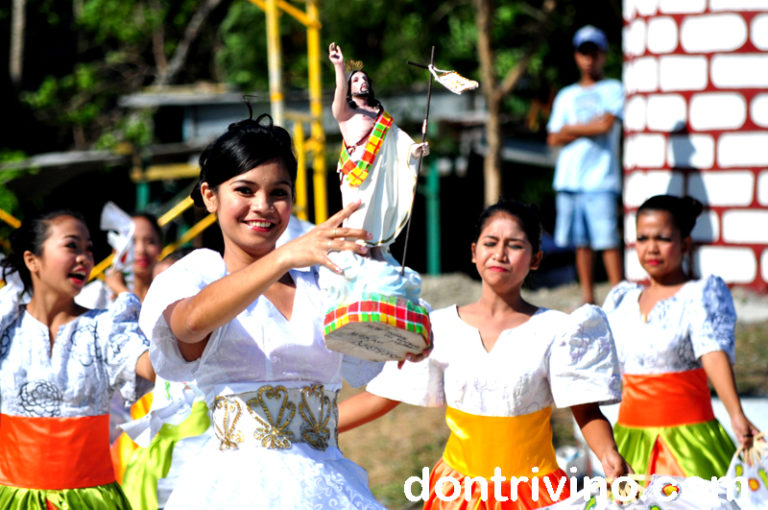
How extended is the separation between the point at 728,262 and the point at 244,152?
5.23 m

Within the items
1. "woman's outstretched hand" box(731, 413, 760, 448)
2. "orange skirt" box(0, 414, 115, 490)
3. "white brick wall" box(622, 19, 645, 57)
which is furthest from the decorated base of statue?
"white brick wall" box(622, 19, 645, 57)

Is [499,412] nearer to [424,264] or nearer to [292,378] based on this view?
[292,378]

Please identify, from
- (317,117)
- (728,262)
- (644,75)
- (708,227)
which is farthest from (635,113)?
(317,117)

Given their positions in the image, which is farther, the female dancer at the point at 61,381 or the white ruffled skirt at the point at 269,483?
the female dancer at the point at 61,381

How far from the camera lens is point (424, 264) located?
16.9 m

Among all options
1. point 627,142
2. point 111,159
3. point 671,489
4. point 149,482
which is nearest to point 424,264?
point 111,159

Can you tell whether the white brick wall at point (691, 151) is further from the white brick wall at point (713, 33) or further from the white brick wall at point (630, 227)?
the white brick wall at point (713, 33)

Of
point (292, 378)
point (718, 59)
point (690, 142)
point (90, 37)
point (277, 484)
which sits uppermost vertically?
point (90, 37)

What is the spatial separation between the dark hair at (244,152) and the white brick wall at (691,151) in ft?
16.1

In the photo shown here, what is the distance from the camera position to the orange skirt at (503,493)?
12.7 feet

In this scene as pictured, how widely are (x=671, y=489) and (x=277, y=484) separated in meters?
1.49

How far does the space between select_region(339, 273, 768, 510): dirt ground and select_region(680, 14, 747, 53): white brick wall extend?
1656mm

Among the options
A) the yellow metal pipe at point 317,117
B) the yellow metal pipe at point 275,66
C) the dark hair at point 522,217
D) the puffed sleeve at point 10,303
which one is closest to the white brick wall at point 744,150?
the yellow metal pipe at point 317,117

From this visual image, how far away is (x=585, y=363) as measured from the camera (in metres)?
3.84
